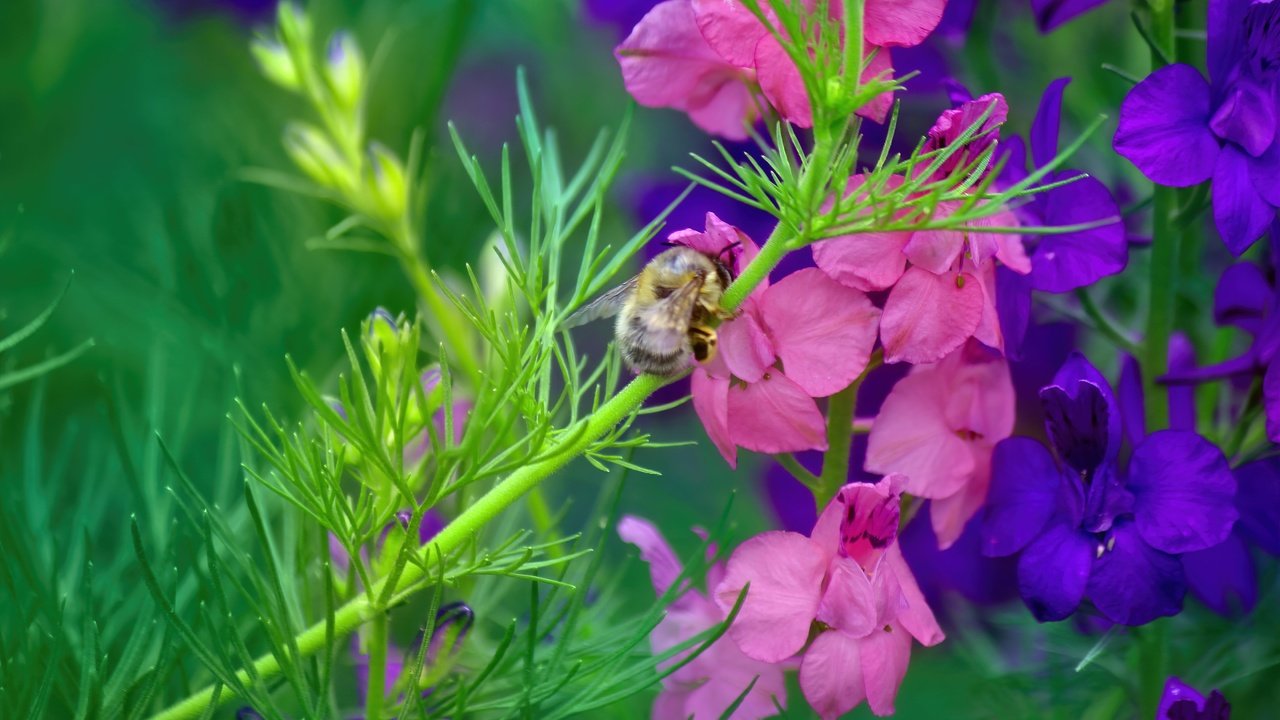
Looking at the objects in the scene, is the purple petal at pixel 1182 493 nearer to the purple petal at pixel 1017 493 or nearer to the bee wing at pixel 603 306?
the purple petal at pixel 1017 493

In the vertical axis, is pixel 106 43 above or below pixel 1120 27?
above

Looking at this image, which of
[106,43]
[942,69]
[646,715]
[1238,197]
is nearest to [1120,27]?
[942,69]

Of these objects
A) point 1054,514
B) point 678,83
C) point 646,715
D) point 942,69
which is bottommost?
point 646,715

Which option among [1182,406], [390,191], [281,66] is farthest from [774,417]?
[281,66]

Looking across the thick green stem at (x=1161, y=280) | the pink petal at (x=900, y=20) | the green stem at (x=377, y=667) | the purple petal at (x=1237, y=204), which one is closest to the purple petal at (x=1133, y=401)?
the thick green stem at (x=1161, y=280)

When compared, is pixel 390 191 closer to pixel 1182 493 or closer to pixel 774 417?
pixel 774 417

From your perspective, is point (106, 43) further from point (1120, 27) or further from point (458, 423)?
point (1120, 27)

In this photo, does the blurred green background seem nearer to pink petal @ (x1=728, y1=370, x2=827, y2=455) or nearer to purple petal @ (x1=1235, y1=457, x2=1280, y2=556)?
purple petal @ (x1=1235, y1=457, x2=1280, y2=556)
